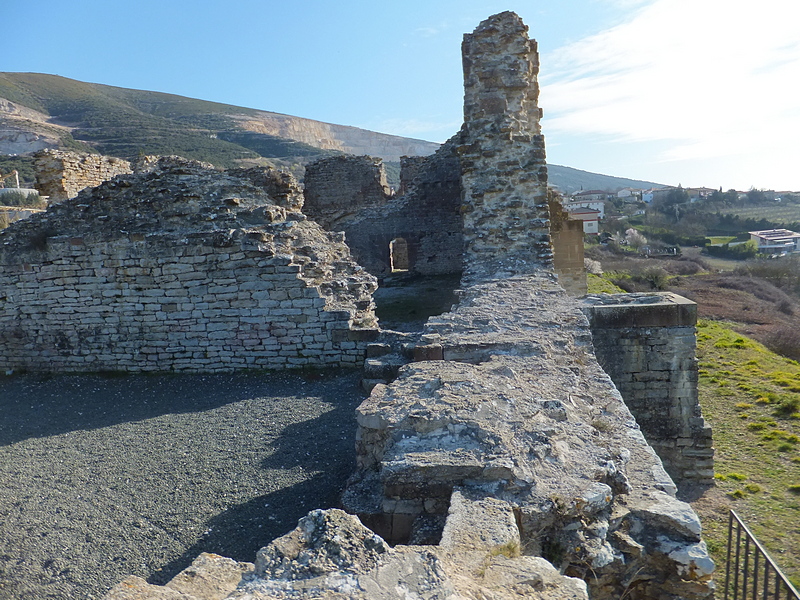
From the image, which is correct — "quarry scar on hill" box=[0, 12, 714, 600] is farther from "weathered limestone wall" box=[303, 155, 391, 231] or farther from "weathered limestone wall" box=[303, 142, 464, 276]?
"weathered limestone wall" box=[303, 155, 391, 231]

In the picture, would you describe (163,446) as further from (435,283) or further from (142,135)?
(142,135)

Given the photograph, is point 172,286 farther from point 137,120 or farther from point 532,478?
point 137,120

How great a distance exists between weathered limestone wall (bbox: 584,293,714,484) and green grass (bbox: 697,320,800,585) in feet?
2.70

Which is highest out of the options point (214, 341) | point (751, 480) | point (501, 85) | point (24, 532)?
point (501, 85)

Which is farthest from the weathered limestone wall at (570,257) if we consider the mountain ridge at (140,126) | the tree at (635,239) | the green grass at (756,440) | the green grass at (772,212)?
the green grass at (772,212)

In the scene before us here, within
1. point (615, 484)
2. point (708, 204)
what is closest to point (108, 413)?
point (615, 484)

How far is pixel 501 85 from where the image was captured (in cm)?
961

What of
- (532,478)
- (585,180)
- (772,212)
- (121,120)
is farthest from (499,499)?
(585,180)

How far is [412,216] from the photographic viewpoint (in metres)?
14.1

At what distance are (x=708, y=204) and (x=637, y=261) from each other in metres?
39.8

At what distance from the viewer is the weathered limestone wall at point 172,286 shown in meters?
7.44

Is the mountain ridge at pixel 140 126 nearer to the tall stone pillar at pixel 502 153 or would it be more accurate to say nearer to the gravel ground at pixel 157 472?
the tall stone pillar at pixel 502 153

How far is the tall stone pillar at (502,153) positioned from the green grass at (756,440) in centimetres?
431

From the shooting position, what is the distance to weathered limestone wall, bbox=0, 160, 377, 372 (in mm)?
7441
